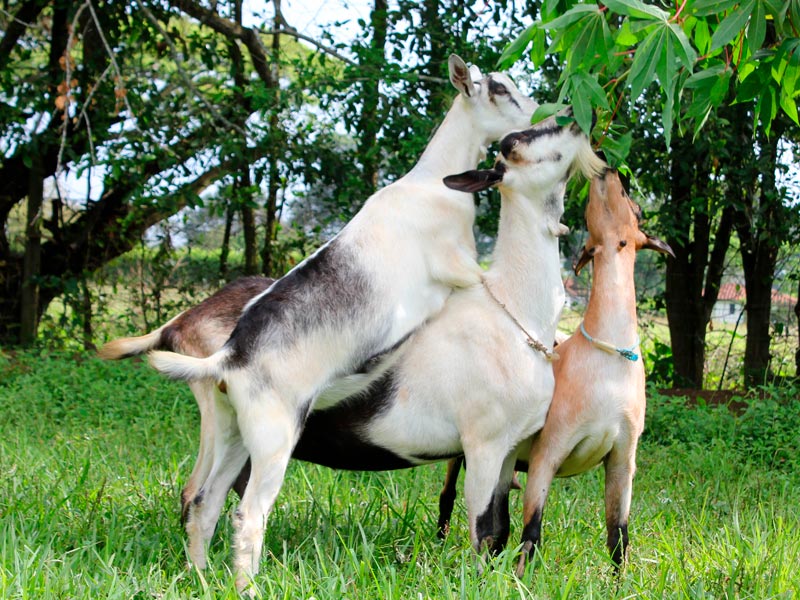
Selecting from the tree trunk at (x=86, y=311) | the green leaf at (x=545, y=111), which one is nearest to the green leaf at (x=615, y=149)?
the green leaf at (x=545, y=111)

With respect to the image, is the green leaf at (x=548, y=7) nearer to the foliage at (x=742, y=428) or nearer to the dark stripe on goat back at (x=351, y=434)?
the dark stripe on goat back at (x=351, y=434)

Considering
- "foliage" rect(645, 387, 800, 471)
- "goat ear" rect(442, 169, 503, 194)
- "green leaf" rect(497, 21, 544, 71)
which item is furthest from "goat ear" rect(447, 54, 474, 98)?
"foliage" rect(645, 387, 800, 471)

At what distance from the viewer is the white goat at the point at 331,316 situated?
3197 mm

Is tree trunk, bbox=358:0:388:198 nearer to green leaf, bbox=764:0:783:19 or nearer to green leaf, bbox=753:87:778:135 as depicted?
green leaf, bbox=753:87:778:135

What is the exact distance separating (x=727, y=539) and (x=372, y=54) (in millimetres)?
4458

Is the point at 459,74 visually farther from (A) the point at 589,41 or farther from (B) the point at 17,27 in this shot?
(B) the point at 17,27

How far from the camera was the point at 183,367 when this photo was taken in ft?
10.5

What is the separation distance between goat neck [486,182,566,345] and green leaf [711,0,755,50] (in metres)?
0.83

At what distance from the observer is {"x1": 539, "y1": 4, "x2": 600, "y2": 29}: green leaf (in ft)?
9.21

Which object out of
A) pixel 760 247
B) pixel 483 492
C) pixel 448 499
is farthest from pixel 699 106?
pixel 760 247

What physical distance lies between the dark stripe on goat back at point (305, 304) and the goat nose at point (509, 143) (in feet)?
2.15

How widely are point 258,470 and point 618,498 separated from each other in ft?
4.20

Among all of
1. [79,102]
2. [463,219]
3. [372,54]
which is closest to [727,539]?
[463,219]

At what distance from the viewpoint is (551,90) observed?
22.3 feet
